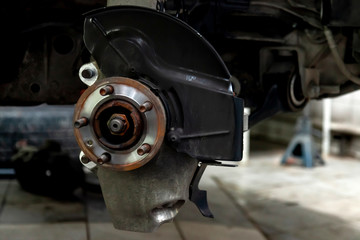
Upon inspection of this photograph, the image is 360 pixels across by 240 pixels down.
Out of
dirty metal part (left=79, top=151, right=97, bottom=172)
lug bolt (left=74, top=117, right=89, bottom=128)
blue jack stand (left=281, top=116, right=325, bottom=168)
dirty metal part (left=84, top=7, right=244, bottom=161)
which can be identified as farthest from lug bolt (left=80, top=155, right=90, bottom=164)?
blue jack stand (left=281, top=116, right=325, bottom=168)

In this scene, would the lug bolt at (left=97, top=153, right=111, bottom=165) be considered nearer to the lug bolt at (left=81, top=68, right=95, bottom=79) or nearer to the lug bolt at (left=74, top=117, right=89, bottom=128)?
the lug bolt at (left=74, top=117, right=89, bottom=128)

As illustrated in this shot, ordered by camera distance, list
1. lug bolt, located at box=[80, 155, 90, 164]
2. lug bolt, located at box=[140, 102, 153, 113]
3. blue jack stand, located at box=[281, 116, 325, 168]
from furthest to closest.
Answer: blue jack stand, located at box=[281, 116, 325, 168] < lug bolt, located at box=[80, 155, 90, 164] < lug bolt, located at box=[140, 102, 153, 113]

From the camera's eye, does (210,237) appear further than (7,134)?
No

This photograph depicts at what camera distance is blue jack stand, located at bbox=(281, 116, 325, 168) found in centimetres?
Result: 396

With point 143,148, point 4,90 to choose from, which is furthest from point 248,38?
point 4,90

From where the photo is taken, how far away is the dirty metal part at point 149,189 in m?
1.10

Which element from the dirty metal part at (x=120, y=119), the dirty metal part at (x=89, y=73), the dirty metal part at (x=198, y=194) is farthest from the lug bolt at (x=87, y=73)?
the dirty metal part at (x=198, y=194)

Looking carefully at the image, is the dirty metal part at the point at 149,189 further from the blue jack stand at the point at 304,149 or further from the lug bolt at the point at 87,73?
the blue jack stand at the point at 304,149

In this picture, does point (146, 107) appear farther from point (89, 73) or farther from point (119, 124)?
point (89, 73)

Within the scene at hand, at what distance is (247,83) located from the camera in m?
1.93

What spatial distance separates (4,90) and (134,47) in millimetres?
1001

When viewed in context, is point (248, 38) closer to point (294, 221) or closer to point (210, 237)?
point (210, 237)

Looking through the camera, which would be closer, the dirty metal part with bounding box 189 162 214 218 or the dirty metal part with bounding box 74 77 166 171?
the dirty metal part with bounding box 74 77 166 171

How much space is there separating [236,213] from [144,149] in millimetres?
1778
